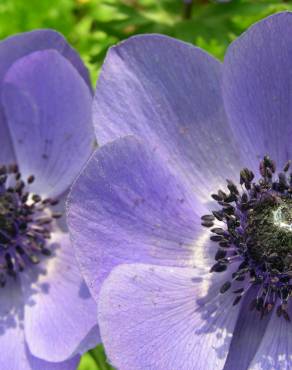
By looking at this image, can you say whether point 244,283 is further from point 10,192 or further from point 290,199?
point 10,192

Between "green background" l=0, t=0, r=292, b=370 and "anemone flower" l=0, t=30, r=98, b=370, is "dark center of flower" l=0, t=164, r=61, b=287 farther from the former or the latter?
"green background" l=0, t=0, r=292, b=370

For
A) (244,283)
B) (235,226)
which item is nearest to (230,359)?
(244,283)

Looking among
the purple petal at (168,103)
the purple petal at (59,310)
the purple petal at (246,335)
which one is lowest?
the purple petal at (59,310)

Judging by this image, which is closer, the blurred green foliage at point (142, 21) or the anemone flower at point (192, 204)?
the anemone flower at point (192, 204)

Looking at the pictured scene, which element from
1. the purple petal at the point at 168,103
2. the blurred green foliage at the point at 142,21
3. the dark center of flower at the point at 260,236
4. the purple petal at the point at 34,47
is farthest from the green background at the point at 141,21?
the dark center of flower at the point at 260,236

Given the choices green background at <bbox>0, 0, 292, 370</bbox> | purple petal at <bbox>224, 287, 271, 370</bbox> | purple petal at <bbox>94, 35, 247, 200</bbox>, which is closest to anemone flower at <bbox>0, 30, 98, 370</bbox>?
purple petal at <bbox>94, 35, 247, 200</bbox>

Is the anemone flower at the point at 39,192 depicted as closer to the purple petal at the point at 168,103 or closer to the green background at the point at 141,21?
the purple petal at the point at 168,103
